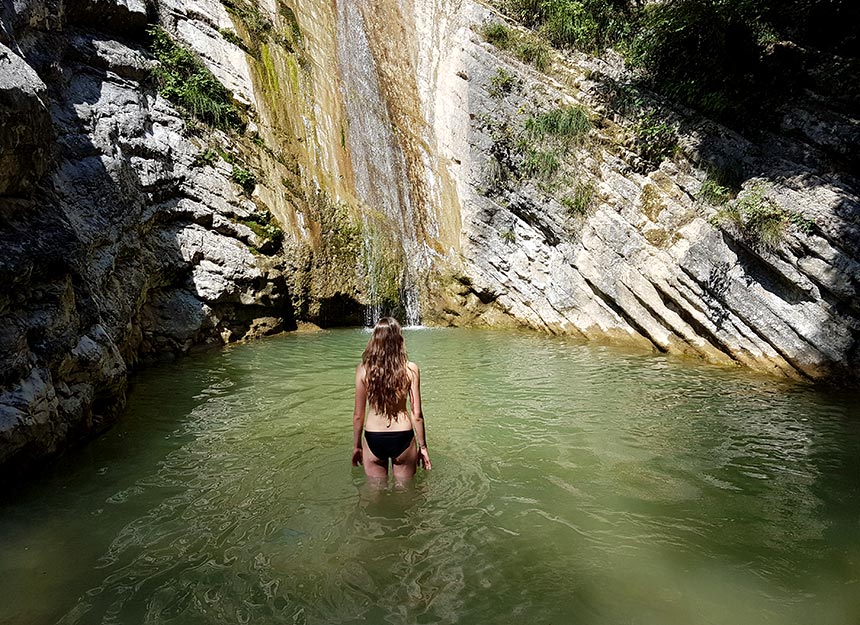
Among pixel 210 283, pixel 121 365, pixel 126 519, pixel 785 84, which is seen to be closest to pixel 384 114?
pixel 210 283

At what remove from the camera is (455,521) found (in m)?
3.69

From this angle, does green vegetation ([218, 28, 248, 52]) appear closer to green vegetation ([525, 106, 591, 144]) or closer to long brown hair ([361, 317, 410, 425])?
green vegetation ([525, 106, 591, 144])

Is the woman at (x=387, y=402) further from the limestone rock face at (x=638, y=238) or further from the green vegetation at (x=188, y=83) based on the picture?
the green vegetation at (x=188, y=83)

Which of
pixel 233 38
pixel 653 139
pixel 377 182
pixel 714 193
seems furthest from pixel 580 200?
pixel 233 38

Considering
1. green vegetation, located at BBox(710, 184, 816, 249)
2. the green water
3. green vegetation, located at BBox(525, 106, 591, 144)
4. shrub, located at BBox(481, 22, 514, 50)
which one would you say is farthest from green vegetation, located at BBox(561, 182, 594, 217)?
the green water

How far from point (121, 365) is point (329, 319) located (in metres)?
7.81

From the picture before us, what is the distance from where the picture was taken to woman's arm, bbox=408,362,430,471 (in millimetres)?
3924

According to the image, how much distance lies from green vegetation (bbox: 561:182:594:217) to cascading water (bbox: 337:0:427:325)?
458 cm

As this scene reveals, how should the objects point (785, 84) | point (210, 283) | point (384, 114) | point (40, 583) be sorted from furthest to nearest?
1. point (384, 114)
2. point (785, 84)
3. point (210, 283)
4. point (40, 583)

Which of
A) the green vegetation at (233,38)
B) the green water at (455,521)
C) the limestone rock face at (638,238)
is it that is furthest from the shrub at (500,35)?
the green water at (455,521)

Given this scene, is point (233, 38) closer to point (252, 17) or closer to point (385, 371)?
point (252, 17)

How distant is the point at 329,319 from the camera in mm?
13656

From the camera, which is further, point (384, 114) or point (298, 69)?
point (384, 114)

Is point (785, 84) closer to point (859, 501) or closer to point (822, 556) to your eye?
point (859, 501)
